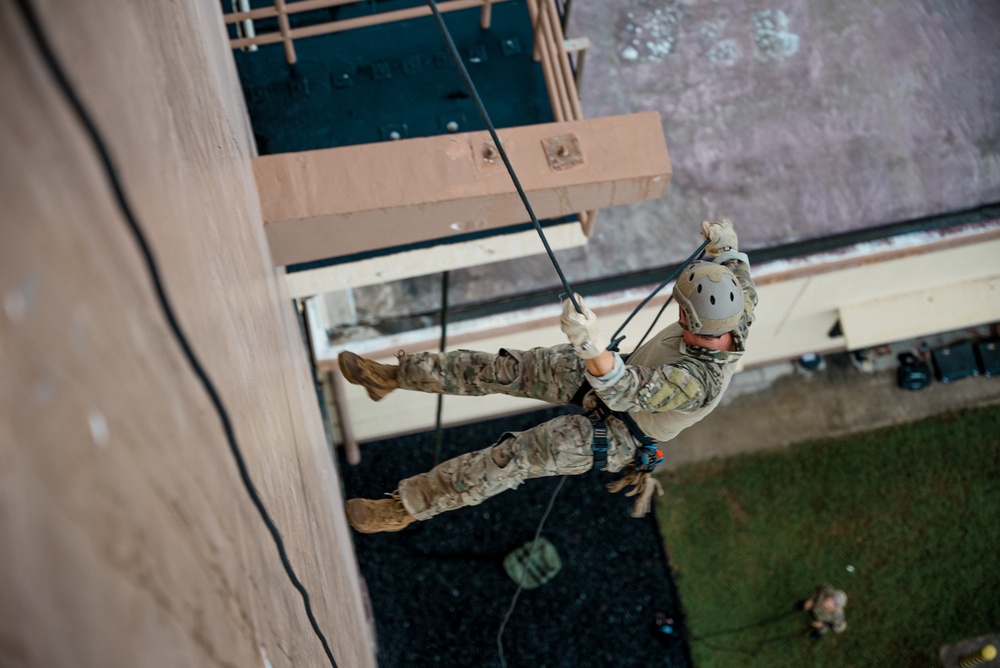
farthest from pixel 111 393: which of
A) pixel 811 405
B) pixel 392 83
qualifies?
pixel 811 405

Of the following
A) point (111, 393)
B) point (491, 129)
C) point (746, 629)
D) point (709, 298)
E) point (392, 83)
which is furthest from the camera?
point (746, 629)

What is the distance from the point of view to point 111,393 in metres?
0.78

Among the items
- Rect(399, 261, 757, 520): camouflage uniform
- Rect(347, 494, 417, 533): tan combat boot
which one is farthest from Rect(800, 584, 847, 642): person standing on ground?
Rect(347, 494, 417, 533): tan combat boot

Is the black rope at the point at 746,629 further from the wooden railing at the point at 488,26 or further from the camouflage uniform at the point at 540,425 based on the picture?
the wooden railing at the point at 488,26

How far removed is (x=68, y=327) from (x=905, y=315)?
6.77m

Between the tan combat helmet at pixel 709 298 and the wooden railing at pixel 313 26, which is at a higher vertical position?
the wooden railing at pixel 313 26

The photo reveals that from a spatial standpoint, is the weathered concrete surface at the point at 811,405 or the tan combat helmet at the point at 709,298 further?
the weathered concrete surface at the point at 811,405

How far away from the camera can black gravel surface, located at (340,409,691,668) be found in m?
6.23

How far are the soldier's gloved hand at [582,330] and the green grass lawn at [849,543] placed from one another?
4307 mm

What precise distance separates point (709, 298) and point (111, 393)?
2596mm

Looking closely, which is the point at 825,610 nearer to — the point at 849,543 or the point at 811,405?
the point at 849,543

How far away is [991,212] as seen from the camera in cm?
562

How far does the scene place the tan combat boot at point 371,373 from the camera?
3639mm

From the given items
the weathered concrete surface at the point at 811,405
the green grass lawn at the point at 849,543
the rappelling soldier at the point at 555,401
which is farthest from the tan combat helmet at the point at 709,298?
the weathered concrete surface at the point at 811,405
